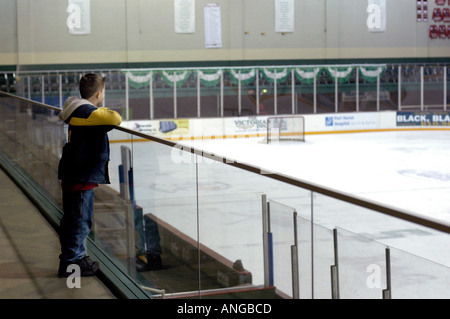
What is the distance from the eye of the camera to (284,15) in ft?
91.3

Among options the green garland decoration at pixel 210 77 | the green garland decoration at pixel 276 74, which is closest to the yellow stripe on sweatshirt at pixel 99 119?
the green garland decoration at pixel 210 77

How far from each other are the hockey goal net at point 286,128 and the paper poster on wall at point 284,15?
5.57m

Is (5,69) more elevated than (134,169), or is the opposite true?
(5,69)

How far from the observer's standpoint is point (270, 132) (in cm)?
2283

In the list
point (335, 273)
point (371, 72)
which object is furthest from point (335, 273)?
point (371, 72)

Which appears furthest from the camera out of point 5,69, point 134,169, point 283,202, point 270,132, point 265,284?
point 5,69

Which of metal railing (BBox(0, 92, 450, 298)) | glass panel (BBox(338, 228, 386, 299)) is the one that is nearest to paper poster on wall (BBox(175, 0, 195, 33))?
metal railing (BBox(0, 92, 450, 298))

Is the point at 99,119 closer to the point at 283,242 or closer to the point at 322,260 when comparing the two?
the point at 283,242

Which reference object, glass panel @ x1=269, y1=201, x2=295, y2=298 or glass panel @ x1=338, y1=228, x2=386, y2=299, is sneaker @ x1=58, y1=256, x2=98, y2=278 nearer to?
glass panel @ x1=269, y1=201, x2=295, y2=298

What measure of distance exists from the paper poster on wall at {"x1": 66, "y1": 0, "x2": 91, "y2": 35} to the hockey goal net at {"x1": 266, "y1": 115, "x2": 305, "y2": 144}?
7.84m

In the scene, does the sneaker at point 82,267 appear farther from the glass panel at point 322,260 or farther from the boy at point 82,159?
the glass panel at point 322,260

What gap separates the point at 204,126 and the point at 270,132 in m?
2.34
